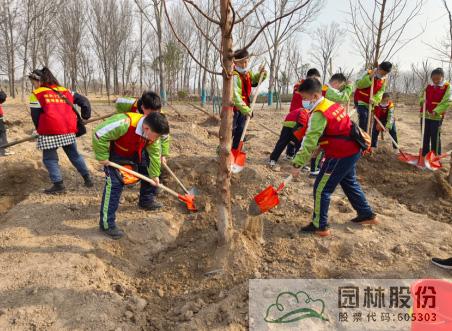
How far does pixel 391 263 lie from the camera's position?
9.33 feet

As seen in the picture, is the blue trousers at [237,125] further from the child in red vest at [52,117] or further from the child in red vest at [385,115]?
the child in red vest at [385,115]

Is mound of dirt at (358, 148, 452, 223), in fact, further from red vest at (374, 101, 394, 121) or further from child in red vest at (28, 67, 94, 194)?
child in red vest at (28, 67, 94, 194)

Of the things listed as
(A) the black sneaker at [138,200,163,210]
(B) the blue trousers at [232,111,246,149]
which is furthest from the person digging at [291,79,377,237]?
(B) the blue trousers at [232,111,246,149]

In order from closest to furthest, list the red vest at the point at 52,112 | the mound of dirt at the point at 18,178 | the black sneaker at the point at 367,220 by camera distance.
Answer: the black sneaker at the point at 367,220 → the red vest at the point at 52,112 → the mound of dirt at the point at 18,178

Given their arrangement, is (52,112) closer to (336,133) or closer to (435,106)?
(336,133)

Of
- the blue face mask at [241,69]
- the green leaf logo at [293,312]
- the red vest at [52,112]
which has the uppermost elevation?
the blue face mask at [241,69]

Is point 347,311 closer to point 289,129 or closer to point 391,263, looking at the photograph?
point 391,263

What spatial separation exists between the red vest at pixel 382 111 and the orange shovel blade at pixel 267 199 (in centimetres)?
426

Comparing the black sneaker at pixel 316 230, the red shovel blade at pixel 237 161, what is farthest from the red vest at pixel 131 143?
the black sneaker at pixel 316 230

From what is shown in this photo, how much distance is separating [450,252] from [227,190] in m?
2.06

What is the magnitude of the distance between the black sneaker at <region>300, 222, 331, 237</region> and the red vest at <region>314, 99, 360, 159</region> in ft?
2.26

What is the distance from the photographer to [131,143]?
10.7 feet

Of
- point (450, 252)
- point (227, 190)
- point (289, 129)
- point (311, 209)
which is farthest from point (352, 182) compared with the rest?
point (289, 129)

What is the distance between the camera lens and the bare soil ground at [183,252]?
7.77ft
